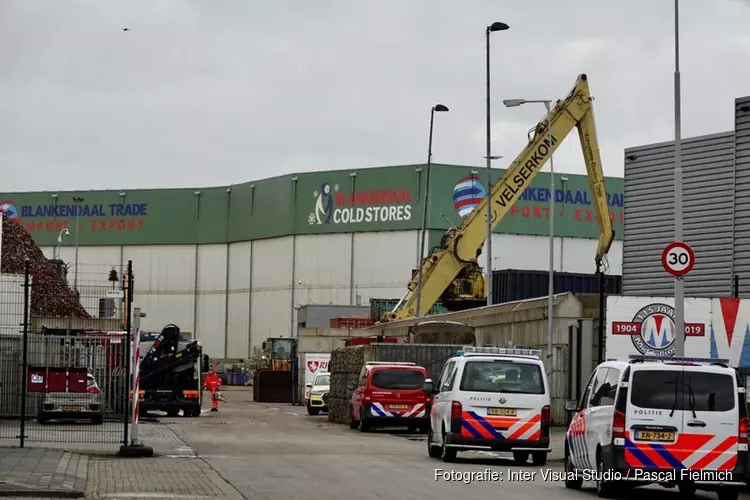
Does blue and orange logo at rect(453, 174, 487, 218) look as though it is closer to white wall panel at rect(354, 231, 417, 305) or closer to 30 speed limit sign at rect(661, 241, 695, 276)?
white wall panel at rect(354, 231, 417, 305)

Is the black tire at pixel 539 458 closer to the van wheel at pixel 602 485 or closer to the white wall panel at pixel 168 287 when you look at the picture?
the van wheel at pixel 602 485

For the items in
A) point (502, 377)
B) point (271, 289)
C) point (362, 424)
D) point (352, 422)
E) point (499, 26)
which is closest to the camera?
point (502, 377)

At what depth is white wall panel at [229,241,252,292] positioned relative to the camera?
363ft

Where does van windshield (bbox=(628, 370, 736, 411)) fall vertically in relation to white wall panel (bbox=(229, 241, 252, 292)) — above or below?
below

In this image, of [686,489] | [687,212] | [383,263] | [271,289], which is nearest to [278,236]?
[271,289]

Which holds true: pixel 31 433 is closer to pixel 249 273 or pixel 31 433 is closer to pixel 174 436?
pixel 174 436

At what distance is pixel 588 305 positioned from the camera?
42.3m

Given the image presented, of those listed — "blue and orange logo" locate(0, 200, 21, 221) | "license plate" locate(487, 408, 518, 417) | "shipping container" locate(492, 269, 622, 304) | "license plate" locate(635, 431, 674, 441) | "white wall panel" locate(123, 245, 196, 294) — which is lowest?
"license plate" locate(487, 408, 518, 417)

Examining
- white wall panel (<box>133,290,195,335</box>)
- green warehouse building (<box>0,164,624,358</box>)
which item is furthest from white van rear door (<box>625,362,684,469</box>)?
white wall panel (<box>133,290,195,335</box>)

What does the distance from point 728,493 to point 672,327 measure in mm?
15000

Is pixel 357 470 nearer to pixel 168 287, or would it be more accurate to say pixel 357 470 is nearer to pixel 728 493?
pixel 728 493

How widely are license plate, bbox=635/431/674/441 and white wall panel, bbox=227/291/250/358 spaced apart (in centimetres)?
9296

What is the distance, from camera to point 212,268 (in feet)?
370

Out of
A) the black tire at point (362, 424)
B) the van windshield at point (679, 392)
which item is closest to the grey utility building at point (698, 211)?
the black tire at point (362, 424)
